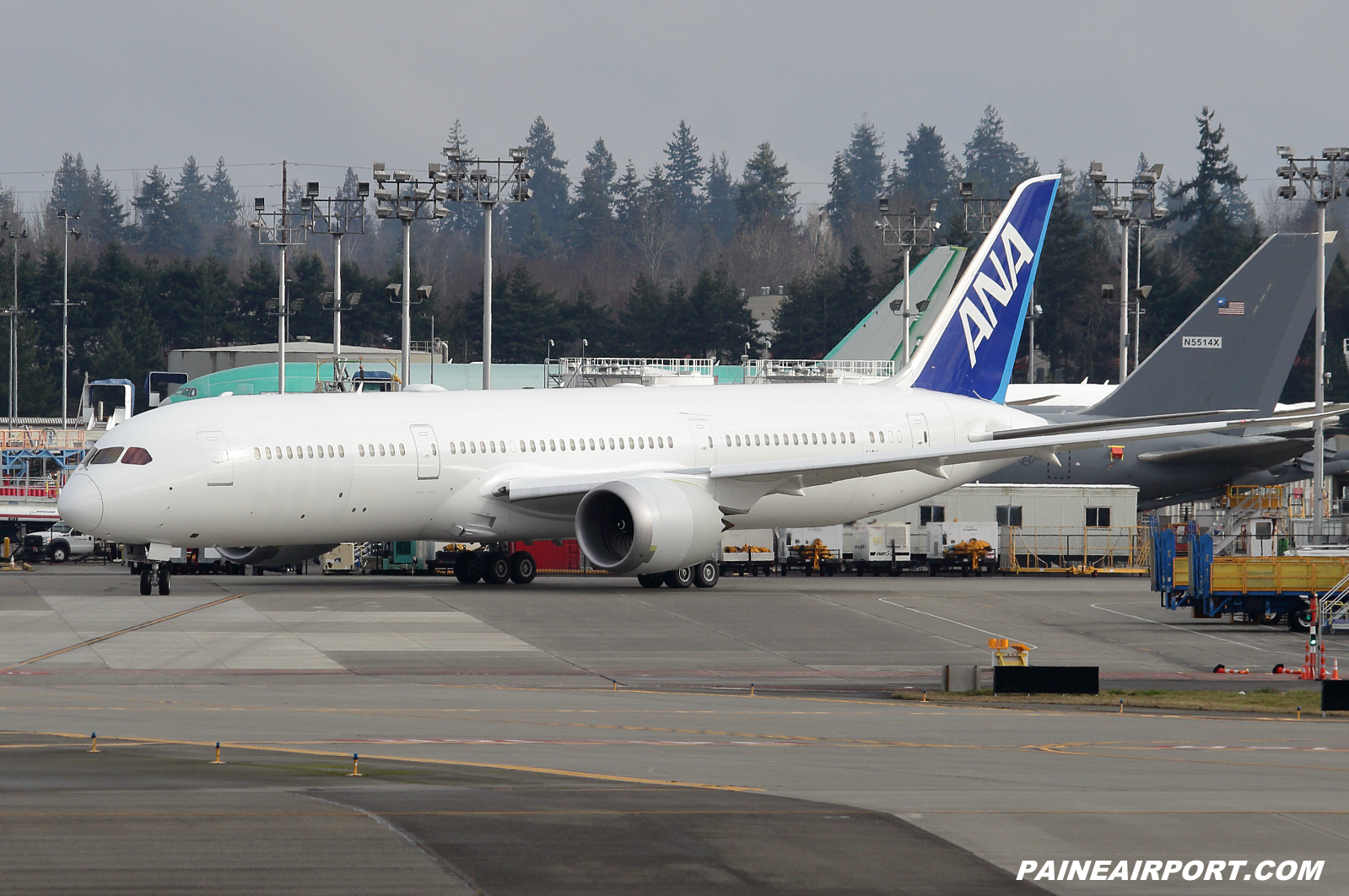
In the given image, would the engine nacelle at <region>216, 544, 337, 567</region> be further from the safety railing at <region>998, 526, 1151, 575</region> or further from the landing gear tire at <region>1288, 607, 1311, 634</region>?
the safety railing at <region>998, 526, 1151, 575</region>

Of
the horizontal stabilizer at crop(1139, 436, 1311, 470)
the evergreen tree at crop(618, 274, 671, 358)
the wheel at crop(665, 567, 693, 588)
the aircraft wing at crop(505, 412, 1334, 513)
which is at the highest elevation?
the evergreen tree at crop(618, 274, 671, 358)

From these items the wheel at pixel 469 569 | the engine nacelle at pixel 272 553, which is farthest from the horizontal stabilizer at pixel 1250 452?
the engine nacelle at pixel 272 553

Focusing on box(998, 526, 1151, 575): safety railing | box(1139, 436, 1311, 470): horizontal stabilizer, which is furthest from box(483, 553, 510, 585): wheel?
box(1139, 436, 1311, 470): horizontal stabilizer

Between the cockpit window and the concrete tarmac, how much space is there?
2897 millimetres

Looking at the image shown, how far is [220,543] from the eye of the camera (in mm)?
36938

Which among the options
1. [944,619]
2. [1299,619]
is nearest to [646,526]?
[944,619]

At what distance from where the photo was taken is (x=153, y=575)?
37094mm

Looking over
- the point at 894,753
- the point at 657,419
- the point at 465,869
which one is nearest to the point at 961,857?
the point at 465,869

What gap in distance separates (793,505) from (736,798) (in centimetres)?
2862

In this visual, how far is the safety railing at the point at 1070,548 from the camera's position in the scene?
54.4 metres

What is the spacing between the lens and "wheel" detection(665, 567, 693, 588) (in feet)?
138

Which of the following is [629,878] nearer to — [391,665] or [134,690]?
[134,690]

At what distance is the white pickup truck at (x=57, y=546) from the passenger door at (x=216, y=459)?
27.9 m

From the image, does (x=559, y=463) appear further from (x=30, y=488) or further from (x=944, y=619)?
(x=30, y=488)
